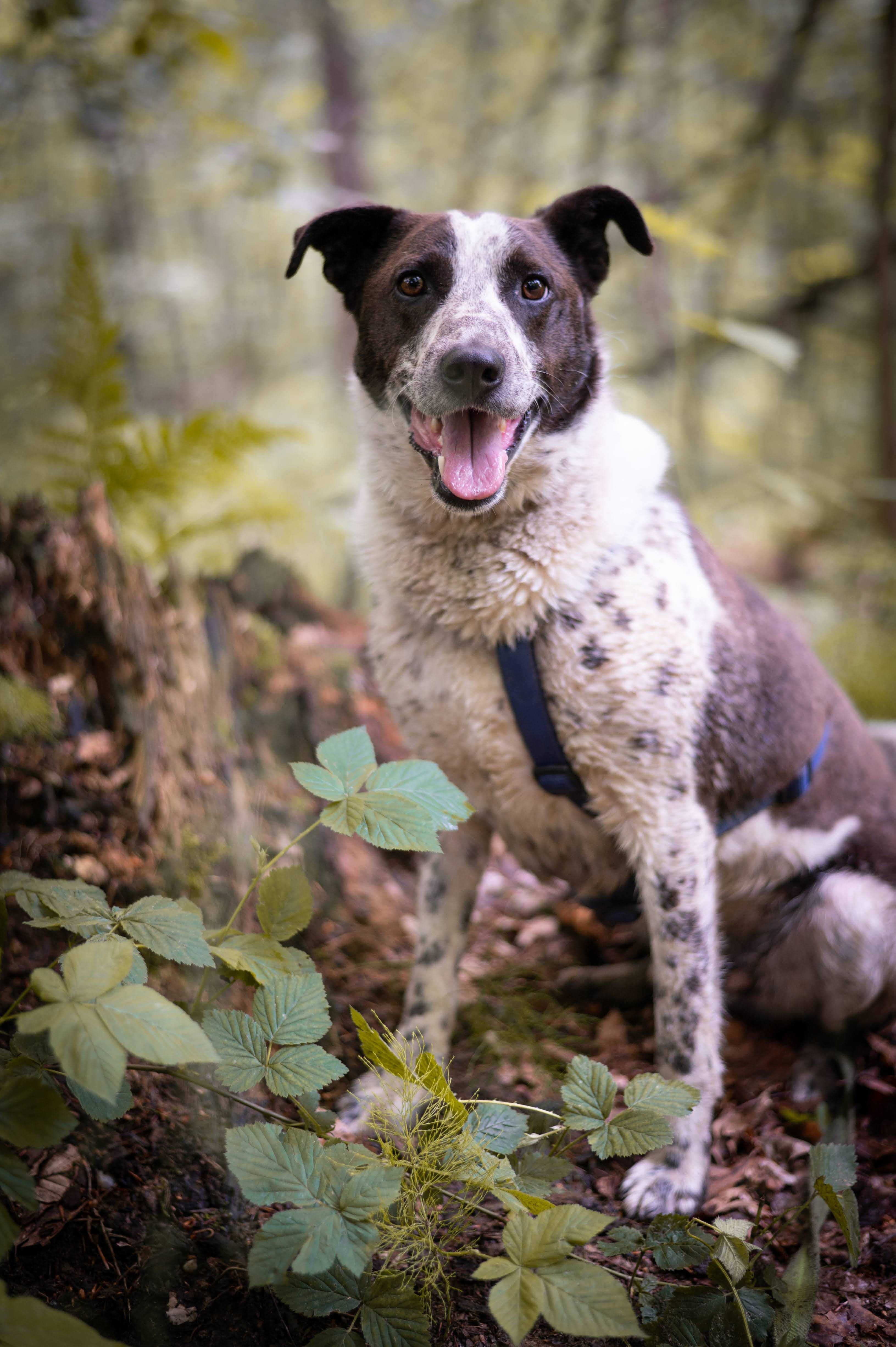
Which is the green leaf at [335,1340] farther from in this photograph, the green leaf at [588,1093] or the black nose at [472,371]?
the black nose at [472,371]

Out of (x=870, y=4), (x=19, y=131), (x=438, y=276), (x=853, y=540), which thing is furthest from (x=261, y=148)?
(x=853, y=540)

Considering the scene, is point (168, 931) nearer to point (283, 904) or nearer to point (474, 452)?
point (283, 904)

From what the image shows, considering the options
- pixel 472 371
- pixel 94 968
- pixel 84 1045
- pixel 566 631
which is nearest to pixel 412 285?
pixel 472 371

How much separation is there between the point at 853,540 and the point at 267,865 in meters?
6.58

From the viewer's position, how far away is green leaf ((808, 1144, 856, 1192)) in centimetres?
181

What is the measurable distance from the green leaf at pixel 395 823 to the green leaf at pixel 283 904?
0.21 m

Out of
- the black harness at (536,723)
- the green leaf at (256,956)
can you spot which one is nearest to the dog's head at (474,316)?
the black harness at (536,723)

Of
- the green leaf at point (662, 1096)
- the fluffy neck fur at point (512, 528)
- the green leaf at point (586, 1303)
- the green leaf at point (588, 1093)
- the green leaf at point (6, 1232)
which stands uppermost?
the fluffy neck fur at point (512, 528)

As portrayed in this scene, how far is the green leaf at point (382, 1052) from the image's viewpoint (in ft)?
5.61

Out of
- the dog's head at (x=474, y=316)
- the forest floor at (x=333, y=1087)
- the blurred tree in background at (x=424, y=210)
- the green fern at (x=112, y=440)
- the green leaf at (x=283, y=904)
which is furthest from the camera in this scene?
the blurred tree in background at (x=424, y=210)

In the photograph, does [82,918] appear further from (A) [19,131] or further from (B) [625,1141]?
(A) [19,131]

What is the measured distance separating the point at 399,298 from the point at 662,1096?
2.03 metres

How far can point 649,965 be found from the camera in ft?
9.88

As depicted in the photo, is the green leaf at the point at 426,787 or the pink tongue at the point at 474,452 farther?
the pink tongue at the point at 474,452
